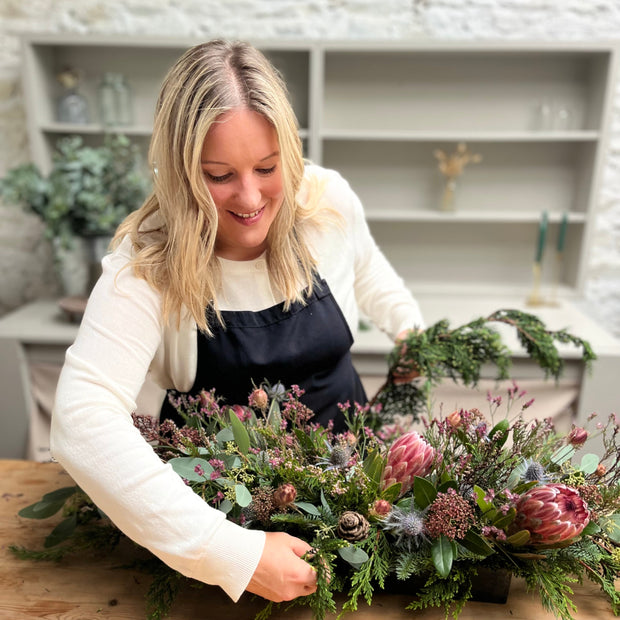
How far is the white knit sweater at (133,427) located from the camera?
2.52 feet

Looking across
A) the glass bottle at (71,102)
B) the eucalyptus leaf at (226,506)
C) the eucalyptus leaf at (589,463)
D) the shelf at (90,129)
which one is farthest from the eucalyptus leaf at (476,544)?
the glass bottle at (71,102)

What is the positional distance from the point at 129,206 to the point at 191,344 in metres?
1.63

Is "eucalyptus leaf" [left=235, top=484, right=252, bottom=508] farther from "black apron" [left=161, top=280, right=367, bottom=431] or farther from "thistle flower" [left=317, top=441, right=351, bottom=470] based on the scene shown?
"black apron" [left=161, top=280, right=367, bottom=431]

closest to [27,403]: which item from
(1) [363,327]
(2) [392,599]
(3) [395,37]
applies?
(1) [363,327]

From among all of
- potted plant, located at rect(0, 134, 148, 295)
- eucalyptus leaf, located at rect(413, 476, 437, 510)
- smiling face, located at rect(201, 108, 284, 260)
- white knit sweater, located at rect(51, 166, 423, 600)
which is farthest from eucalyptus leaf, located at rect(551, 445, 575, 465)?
potted plant, located at rect(0, 134, 148, 295)

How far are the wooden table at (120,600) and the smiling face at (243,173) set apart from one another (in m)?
0.56

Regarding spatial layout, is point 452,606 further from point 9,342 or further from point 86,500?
point 9,342

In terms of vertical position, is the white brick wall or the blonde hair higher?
the white brick wall

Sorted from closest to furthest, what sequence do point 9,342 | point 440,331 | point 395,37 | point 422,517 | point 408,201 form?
point 422,517 → point 440,331 → point 9,342 → point 395,37 → point 408,201

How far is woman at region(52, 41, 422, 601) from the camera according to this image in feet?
2.55

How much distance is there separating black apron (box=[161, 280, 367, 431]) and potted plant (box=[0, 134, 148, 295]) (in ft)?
4.71

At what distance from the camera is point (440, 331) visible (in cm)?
122

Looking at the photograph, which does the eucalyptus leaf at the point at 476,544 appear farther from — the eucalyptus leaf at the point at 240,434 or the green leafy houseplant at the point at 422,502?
the eucalyptus leaf at the point at 240,434

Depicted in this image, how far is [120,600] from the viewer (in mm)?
845
